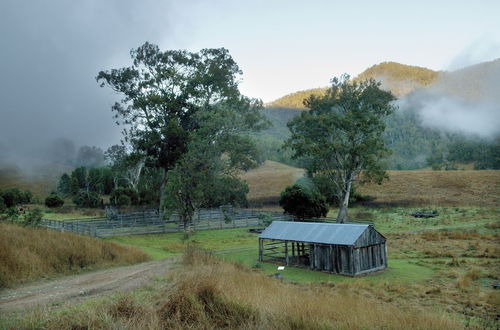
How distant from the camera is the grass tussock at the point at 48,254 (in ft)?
58.7

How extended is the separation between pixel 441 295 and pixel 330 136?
3398cm

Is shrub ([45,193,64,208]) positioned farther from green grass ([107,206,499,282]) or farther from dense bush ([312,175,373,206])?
dense bush ([312,175,373,206])

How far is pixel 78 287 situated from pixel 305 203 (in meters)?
36.5

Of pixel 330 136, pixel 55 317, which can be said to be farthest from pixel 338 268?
pixel 330 136

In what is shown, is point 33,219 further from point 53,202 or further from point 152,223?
point 53,202

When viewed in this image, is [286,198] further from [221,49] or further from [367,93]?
[221,49]

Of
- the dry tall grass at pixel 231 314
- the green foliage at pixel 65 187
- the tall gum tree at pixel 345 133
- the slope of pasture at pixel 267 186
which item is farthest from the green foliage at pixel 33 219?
the green foliage at pixel 65 187

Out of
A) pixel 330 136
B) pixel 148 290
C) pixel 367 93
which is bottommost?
pixel 148 290

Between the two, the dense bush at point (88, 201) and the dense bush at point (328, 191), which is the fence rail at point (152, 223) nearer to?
the dense bush at point (328, 191)

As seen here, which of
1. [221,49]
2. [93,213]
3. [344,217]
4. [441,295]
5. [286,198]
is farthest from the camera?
[93,213]

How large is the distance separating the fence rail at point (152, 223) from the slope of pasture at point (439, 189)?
Answer: 24634 mm

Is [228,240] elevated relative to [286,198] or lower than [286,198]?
lower

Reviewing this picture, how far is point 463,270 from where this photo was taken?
858 inches

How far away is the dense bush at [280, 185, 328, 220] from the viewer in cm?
5003
